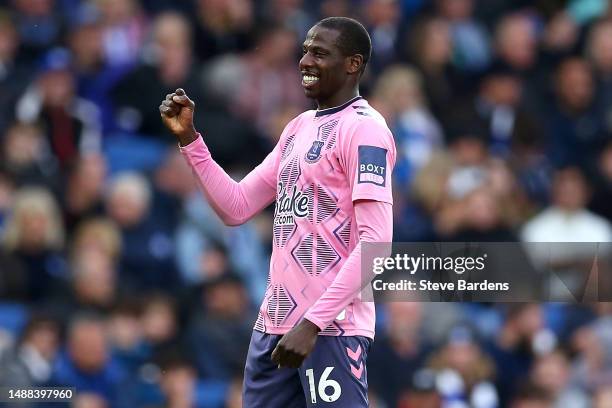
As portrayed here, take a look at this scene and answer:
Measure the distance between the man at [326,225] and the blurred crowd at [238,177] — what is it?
291cm

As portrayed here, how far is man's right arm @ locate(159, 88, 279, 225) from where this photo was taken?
5.23m

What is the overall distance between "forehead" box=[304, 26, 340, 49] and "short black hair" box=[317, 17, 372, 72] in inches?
0.6

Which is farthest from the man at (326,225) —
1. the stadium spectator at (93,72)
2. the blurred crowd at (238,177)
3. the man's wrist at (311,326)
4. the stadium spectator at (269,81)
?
the stadium spectator at (269,81)

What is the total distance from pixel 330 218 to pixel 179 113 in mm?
701

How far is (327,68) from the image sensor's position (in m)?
5.18

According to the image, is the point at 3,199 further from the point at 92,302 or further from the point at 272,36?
the point at 272,36

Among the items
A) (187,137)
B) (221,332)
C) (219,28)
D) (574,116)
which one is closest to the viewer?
(187,137)

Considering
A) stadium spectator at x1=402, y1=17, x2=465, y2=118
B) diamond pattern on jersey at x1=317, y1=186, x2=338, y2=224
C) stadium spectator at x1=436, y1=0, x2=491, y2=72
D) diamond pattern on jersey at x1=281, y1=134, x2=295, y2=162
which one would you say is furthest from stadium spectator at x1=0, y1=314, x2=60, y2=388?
stadium spectator at x1=436, y1=0, x2=491, y2=72

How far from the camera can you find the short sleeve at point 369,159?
495cm

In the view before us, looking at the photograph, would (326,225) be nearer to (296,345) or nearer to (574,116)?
(296,345)

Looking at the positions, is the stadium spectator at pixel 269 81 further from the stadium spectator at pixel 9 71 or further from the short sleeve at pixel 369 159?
the short sleeve at pixel 369 159

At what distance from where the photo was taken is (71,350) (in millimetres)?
8594

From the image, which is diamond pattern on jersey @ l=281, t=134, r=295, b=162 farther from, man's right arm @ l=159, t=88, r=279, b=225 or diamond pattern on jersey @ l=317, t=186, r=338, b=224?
diamond pattern on jersey @ l=317, t=186, r=338, b=224

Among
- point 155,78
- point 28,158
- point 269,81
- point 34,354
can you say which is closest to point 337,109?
point 34,354
